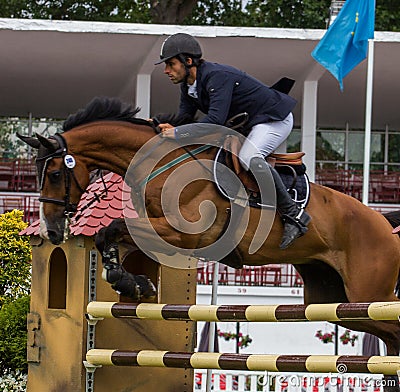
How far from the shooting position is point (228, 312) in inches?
247

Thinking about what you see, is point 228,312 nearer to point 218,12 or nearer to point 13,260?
point 13,260

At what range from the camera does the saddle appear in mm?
6629

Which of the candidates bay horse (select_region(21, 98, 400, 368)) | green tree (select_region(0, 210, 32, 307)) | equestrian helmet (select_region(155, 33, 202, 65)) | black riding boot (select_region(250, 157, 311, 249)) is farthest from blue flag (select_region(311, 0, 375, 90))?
equestrian helmet (select_region(155, 33, 202, 65))

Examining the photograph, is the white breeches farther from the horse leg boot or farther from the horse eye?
the horse eye

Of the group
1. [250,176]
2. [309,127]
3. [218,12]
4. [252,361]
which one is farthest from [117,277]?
[218,12]

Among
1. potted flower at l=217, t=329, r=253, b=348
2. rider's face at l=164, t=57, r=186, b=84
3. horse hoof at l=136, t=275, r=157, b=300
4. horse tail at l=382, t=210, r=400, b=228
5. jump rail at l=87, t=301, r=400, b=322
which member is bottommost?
potted flower at l=217, t=329, r=253, b=348

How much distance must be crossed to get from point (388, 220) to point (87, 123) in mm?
2670

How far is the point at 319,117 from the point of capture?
21984 mm

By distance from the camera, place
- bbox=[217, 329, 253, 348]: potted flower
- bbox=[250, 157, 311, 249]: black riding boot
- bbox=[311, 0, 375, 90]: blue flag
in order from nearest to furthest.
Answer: bbox=[250, 157, 311, 249]: black riding boot < bbox=[311, 0, 375, 90]: blue flag < bbox=[217, 329, 253, 348]: potted flower

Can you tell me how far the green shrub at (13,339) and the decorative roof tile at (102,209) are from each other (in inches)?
49.5

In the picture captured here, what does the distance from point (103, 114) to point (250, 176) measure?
115cm

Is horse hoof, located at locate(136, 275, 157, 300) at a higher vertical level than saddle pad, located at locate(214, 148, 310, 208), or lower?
lower

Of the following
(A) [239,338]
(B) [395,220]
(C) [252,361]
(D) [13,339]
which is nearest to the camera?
(C) [252,361]

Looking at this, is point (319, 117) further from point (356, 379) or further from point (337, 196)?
point (337, 196)
